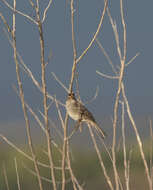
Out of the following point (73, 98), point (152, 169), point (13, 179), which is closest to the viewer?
point (152, 169)

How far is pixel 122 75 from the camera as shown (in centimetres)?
288

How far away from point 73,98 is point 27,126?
163 centimetres

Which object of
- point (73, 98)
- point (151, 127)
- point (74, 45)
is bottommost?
point (151, 127)

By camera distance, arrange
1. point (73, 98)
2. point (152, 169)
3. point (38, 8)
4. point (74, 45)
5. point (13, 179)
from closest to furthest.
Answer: point (74, 45), point (38, 8), point (152, 169), point (73, 98), point (13, 179)

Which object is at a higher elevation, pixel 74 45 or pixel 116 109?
pixel 74 45

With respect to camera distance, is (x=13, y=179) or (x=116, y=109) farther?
(x=13, y=179)

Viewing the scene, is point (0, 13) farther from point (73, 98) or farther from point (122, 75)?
point (73, 98)

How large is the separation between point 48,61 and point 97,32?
430mm

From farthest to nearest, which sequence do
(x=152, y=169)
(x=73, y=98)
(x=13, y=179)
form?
(x=13, y=179)
(x=73, y=98)
(x=152, y=169)

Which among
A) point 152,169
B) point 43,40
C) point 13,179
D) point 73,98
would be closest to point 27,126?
point 43,40

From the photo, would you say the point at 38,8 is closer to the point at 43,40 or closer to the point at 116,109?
the point at 43,40

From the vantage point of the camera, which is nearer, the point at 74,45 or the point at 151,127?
the point at 74,45

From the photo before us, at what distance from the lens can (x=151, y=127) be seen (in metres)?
3.37

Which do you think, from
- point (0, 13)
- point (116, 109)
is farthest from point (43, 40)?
point (116, 109)
